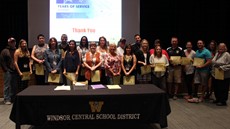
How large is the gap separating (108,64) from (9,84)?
2119 millimetres

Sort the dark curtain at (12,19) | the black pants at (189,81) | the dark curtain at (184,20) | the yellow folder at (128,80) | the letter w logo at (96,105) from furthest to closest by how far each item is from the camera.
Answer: the dark curtain at (184,20), the dark curtain at (12,19), the black pants at (189,81), the yellow folder at (128,80), the letter w logo at (96,105)

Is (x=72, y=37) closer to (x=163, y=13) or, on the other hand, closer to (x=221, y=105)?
(x=163, y=13)

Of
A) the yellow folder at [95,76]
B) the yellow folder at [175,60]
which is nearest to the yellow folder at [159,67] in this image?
the yellow folder at [175,60]

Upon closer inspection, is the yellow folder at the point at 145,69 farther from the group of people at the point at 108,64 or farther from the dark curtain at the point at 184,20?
the dark curtain at the point at 184,20

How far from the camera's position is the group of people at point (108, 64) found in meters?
5.49

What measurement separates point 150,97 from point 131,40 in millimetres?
3429

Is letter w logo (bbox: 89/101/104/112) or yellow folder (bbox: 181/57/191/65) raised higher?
yellow folder (bbox: 181/57/191/65)

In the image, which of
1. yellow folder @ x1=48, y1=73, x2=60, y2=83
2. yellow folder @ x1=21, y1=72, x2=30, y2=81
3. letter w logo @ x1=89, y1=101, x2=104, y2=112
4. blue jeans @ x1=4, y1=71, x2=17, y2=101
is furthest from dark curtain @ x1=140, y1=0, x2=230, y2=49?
letter w logo @ x1=89, y1=101, x2=104, y2=112

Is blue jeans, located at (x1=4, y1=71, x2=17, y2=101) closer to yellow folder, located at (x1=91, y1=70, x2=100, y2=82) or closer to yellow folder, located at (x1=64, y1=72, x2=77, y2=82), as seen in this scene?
yellow folder, located at (x1=64, y1=72, x2=77, y2=82)

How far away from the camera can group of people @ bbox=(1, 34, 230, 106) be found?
5492 mm

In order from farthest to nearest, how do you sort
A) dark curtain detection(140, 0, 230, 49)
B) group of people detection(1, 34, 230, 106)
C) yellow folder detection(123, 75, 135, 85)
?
dark curtain detection(140, 0, 230, 49), group of people detection(1, 34, 230, 106), yellow folder detection(123, 75, 135, 85)

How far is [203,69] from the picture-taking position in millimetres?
6055

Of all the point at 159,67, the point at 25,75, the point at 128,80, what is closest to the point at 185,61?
the point at 159,67

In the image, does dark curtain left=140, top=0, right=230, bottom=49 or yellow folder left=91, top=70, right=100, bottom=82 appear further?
dark curtain left=140, top=0, right=230, bottom=49
